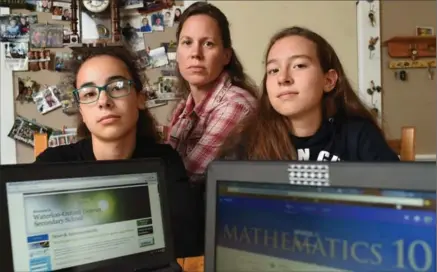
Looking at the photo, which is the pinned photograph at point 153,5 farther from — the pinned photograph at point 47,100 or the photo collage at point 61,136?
the photo collage at point 61,136

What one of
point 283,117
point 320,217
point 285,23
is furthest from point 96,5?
point 320,217

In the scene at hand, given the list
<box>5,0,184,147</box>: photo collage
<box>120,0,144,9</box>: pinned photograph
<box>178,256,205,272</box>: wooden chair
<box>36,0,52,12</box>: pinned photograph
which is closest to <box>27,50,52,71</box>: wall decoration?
<box>5,0,184,147</box>: photo collage

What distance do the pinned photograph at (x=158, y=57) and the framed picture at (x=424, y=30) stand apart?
138 cm

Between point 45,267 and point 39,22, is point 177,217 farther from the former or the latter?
point 39,22

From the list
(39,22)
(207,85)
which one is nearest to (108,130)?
(207,85)

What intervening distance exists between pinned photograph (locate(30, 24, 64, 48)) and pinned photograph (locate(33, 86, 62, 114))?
0.23 meters

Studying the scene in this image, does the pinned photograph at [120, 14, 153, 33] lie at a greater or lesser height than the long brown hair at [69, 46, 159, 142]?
greater

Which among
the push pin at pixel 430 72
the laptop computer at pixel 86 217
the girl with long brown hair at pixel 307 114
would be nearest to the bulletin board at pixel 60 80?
the girl with long brown hair at pixel 307 114

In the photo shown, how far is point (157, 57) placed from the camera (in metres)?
2.33

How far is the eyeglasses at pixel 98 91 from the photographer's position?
2.93 ft

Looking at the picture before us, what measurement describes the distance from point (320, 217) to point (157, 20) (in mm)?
1994

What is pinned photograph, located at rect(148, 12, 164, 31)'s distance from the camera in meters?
2.33

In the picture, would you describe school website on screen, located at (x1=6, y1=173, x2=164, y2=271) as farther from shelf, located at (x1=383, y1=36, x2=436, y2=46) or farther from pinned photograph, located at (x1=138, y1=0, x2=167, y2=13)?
shelf, located at (x1=383, y1=36, x2=436, y2=46)

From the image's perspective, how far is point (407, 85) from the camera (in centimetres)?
238
